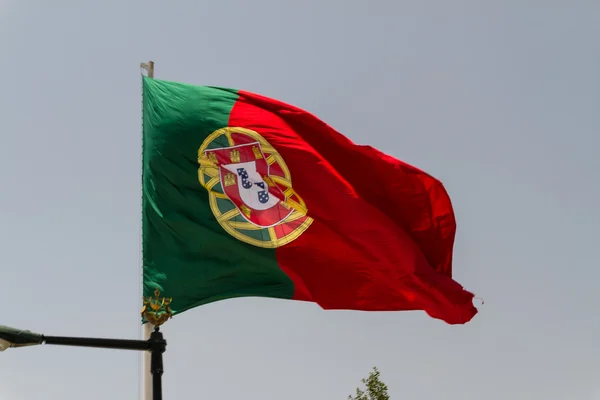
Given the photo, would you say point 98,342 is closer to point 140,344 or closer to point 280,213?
point 140,344

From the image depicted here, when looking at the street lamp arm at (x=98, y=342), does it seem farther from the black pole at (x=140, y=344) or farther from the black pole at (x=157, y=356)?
the black pole at (x=157, y=356)

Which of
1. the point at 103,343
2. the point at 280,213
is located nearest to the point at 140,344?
the point at 103,343

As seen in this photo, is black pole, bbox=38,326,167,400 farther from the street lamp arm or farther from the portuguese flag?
the portuguese flag

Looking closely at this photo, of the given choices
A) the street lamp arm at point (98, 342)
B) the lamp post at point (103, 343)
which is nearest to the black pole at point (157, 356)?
the lamp post at point (103, 343)

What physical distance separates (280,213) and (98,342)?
20.4 feet

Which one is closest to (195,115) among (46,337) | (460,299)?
(460,299)

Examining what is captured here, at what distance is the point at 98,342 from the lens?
10.2 meters

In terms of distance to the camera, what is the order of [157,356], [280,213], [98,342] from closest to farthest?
[98,342] < [157,356] < [280,213]

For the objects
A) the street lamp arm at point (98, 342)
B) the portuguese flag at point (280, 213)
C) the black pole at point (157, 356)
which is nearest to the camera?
the street lamp arm at point (98, 342)

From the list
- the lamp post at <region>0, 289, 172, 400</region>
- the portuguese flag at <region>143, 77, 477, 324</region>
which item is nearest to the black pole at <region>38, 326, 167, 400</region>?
the lamp post at <region>0, 289, 172, 400</region>

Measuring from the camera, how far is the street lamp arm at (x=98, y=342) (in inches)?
398

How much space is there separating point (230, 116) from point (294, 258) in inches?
105

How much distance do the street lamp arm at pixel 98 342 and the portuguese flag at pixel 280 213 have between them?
14.5 feet

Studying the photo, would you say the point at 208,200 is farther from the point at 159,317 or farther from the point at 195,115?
the point at 159,317
